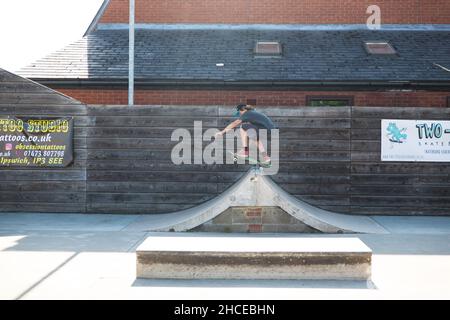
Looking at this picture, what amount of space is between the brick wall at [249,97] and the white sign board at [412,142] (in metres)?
3.46

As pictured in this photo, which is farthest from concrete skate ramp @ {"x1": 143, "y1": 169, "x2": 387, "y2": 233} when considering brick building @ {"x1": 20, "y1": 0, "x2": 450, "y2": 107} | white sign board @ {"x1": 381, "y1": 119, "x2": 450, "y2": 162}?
brick building @ {"x1": 20, "y1": 0, "x2": 450, "y2": 107}

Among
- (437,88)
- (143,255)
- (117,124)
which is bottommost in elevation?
(143,255)

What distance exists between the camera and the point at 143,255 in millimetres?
4773

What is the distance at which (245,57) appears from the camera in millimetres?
12828

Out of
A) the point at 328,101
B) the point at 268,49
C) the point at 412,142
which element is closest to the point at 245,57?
the point at 268,49

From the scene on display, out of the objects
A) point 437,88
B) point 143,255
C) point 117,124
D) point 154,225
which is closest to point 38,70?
point 117,124

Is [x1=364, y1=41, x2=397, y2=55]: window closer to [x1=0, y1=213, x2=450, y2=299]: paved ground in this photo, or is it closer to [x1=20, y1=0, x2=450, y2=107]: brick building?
[x1=20, y1=0, x2=450, y2=107]: brick building

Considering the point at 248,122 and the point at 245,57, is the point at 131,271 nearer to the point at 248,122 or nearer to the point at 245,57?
the point at 248,122

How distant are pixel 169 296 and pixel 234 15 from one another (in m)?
12.7

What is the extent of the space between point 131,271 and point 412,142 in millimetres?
6786

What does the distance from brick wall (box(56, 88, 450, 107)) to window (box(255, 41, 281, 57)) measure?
1.47 meters

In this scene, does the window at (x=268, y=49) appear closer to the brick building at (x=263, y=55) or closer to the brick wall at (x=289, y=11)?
the brick building at (x=263, y=55)

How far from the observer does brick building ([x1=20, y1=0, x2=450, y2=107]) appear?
39.2 ft
